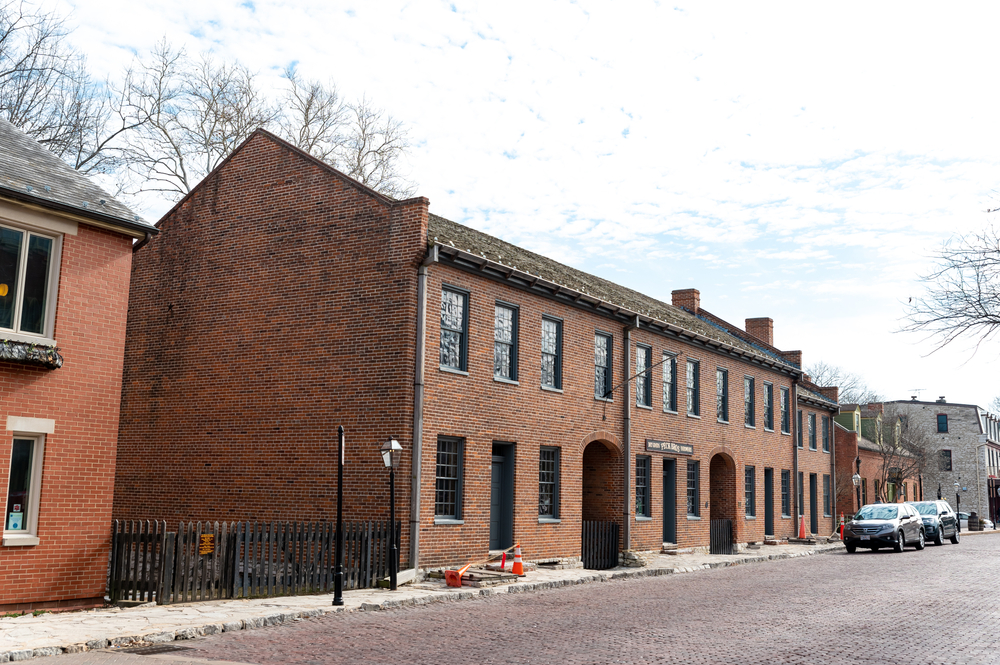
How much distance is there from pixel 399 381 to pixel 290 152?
6.75 metres

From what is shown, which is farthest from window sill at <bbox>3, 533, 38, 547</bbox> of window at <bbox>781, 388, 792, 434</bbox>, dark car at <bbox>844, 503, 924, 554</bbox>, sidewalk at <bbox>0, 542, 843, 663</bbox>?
window at <bbox>781, 388, 792, 434</bbox>

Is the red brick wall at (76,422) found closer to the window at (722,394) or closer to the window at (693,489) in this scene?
the window at (693,489)

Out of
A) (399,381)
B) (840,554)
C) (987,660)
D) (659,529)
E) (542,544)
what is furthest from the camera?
(840,554)

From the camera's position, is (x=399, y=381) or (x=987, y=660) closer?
(x=987, y=660)

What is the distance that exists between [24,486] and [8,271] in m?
3.10

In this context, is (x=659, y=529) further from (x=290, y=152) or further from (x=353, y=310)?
(x=290, y=152)

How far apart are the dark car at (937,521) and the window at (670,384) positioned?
48.8 ft

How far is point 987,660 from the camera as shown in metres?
9.80

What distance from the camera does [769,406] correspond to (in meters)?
36.2

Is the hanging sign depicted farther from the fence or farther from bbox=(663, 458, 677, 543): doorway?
bbox=(663, 458, 677, 543): doorway

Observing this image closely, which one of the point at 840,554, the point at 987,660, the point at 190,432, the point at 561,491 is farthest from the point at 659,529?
the point at 987,660

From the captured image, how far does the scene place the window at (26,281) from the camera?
12727 millimetres

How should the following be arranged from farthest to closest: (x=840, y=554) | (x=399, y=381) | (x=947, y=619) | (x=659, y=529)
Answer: (x=840, y=554) < (x=659, y=529) < (x=399, y=381) < (x=947, y=619)

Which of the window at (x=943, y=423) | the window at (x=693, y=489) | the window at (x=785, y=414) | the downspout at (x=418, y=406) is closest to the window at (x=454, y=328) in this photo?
the downspout at (x=418, y=406)
